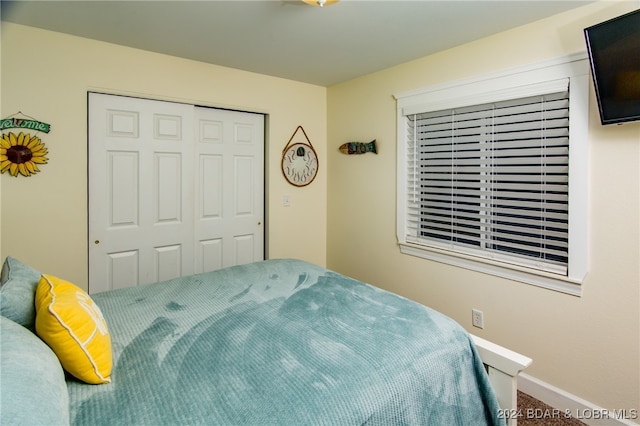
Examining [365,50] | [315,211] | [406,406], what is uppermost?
[365,50]

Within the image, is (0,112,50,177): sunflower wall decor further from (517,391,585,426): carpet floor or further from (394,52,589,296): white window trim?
(517,391,585,426): carpet floor

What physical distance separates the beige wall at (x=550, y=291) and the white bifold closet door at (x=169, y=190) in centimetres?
123

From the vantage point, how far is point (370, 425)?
107cm

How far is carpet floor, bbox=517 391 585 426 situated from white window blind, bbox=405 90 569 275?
0.85m

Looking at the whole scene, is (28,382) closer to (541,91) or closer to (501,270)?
(501,270)

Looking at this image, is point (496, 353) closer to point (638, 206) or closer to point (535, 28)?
point (638, 206)

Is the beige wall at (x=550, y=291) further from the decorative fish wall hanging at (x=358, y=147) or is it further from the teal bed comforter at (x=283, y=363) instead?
the teal bed comforter at (x=283, y=363)

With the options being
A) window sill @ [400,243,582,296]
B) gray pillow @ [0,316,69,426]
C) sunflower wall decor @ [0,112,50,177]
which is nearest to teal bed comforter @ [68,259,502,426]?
gray pillow @ [0,316,69,426]

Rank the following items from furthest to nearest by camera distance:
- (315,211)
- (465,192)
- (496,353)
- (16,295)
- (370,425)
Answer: (315,211), (465,192), (496,353), (16,295), (370,425)

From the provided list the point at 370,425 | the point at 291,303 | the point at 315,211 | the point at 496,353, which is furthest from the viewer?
the point at 315,211

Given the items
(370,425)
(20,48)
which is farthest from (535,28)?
(20,48)

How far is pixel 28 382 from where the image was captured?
80 cm

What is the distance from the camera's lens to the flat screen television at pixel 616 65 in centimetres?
161

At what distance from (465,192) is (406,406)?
5.96ft
